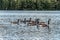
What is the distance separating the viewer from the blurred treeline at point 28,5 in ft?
18.3

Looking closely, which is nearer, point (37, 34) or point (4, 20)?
point (37, 34)

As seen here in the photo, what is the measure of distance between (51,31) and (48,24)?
16.4 inches

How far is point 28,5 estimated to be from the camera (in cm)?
557

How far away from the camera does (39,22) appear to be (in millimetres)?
3945

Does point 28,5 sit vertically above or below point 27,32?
above

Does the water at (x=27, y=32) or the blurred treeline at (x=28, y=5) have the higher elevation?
the blurred treeline at (x=28, y=5)

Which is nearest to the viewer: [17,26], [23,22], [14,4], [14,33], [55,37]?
[55,37]

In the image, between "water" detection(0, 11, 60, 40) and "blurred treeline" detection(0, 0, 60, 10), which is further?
"blurred treeline" detection(0, 0, 60, 10)

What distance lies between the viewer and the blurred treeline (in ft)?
18.3

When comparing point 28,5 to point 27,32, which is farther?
point 28,5

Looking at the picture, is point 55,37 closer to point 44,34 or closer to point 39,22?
point 44,34

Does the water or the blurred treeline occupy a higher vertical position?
the blurred treeline

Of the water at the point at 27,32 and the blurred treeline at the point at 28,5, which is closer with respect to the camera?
the water at the point at 27,32

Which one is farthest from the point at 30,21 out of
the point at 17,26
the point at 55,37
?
the point at 55,37
